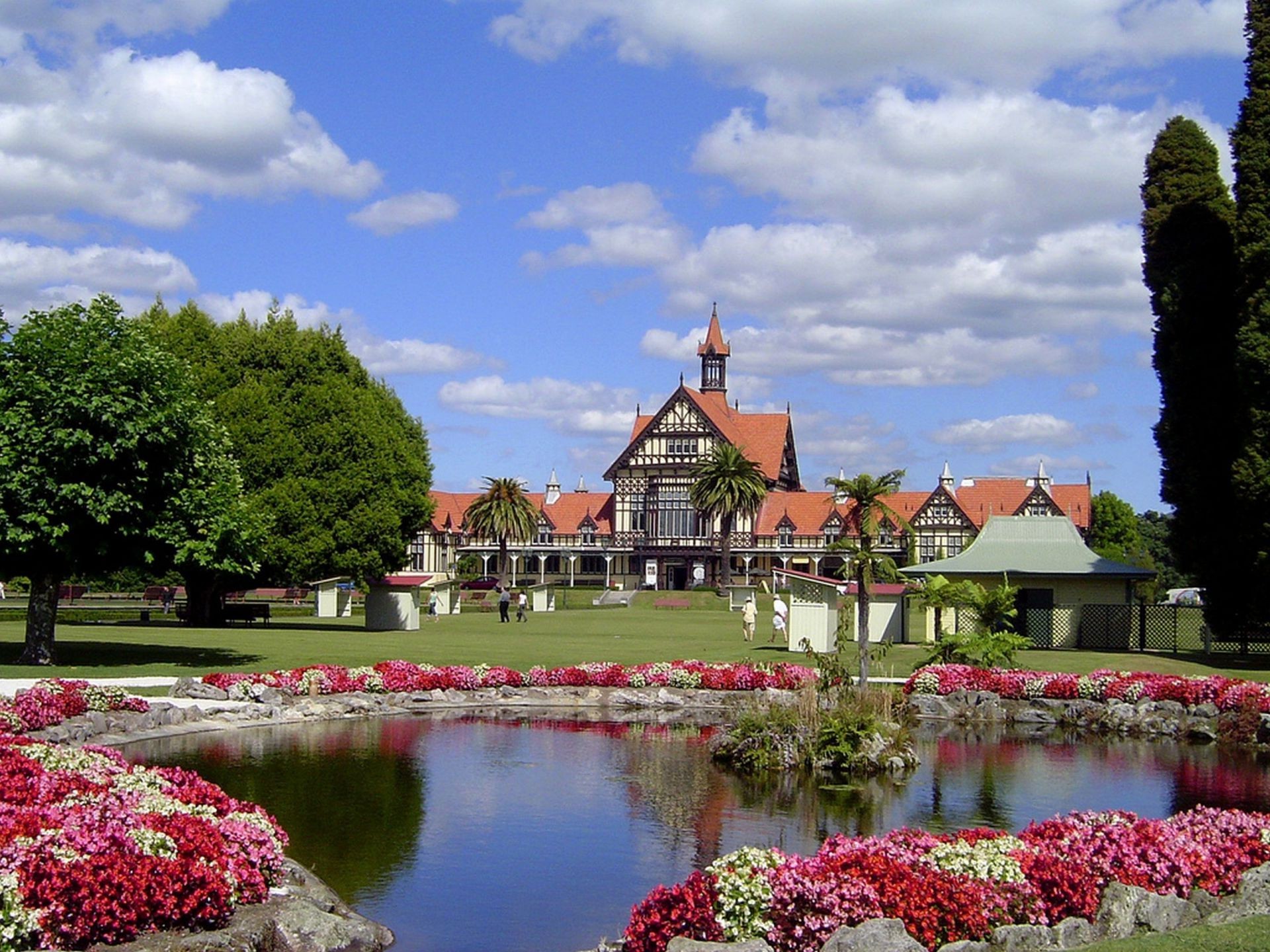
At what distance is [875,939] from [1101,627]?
34.6 meters

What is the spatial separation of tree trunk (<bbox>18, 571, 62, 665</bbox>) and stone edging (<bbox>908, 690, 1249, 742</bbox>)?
57.9 feet

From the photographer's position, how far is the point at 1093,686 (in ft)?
86.7

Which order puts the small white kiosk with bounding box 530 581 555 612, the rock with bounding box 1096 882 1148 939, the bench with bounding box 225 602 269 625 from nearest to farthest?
the rock with bounding box 1096 882 1148 939
the bench with bounding box 225 602 269 625
the small white kiosk with bounding box 530 581 555 612

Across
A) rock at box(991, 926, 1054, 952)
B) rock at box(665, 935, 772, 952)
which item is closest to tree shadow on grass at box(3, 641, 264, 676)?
rock at box(665, 935, 772, 952)

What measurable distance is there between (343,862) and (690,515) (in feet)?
301

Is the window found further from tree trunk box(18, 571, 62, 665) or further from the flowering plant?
tree trunk box(18, 571, 62, 665)

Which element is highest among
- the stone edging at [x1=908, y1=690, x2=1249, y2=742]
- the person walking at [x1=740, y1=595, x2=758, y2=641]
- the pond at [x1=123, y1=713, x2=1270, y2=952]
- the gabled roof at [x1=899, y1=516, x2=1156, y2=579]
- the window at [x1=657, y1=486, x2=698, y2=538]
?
the window at [x1=657, y1=486, x2=698, y2=538]

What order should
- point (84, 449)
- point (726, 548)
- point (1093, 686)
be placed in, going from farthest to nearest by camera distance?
point (726, 548)
point (84, 449)
point (1093, 686)

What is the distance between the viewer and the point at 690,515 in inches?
4124

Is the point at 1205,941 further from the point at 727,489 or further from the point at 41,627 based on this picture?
the point at 727,489

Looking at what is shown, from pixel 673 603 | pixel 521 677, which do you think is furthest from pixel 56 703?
pixel 673 603

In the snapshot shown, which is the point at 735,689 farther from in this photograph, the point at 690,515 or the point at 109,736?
the point at 690,515

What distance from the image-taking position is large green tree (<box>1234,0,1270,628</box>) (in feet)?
116

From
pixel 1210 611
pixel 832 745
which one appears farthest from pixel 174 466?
pixel 1210 611
